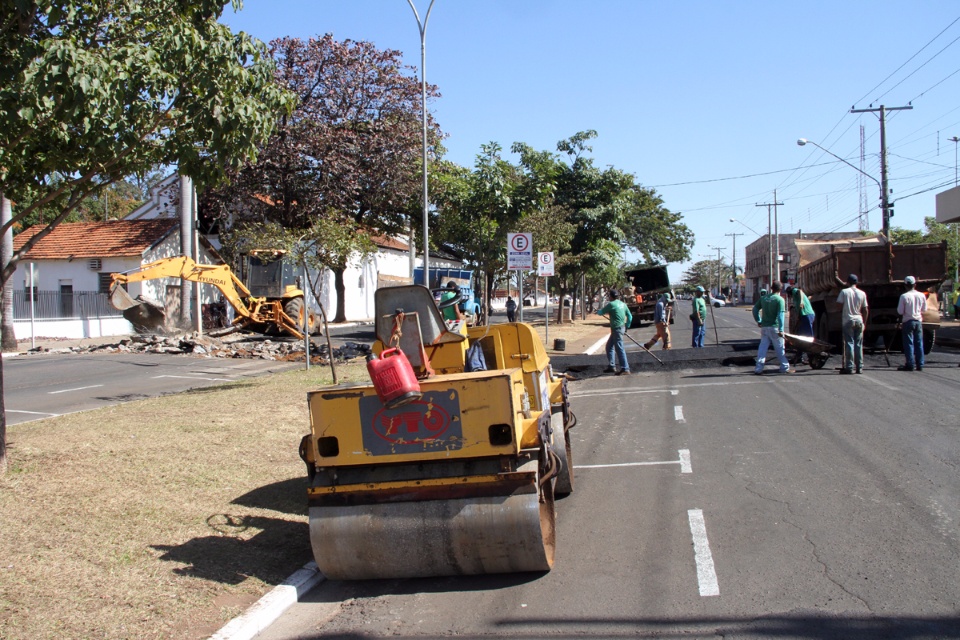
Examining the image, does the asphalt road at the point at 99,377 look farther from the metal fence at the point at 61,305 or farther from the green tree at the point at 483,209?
the metal fence at the point at 61,305

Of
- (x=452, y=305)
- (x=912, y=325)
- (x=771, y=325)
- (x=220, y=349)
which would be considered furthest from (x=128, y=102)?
(x=220, y=349)

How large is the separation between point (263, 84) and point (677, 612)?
6.27 meters

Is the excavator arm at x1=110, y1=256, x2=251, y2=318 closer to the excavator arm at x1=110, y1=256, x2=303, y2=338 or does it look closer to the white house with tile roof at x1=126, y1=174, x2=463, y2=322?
the excavator arm at x1=110, y1=256, x2=303, y2=338

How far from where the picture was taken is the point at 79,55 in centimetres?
669

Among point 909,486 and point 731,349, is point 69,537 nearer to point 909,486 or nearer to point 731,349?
point 909,486

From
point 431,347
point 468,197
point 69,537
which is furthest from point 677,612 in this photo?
point 468,197

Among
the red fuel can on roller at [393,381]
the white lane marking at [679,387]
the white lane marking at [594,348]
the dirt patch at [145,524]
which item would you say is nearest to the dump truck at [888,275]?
the white lane marking at [679,387]

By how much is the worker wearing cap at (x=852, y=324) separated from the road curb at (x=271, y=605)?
11.5 metres

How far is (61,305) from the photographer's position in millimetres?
30562

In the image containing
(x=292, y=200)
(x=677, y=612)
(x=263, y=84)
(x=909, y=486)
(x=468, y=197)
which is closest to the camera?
(x=677, y=612)

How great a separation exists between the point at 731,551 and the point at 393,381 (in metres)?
2.67

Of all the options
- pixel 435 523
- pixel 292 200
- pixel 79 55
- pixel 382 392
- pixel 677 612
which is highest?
pixel 292 200

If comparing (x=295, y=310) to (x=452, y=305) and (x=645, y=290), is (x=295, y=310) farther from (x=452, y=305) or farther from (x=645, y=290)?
(x=452, y=305)

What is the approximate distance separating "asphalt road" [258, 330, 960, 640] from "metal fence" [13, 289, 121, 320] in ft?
85.3
